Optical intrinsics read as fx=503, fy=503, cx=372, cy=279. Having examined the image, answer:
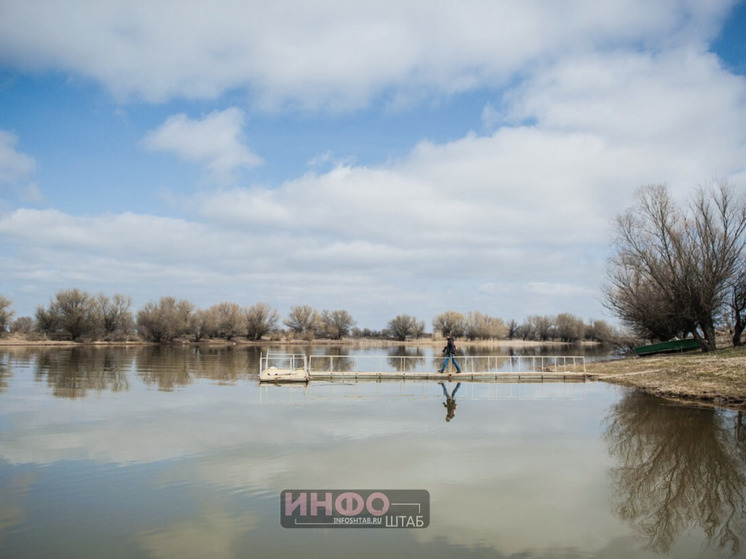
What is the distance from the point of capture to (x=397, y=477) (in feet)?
29.6

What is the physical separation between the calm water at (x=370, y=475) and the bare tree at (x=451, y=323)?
242 ft

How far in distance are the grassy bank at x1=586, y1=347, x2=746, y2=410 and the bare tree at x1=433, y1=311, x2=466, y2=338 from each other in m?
63.3

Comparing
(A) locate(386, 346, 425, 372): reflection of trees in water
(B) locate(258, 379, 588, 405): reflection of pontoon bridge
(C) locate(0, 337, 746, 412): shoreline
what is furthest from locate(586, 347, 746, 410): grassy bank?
(A) locate(386, 346, 425, 372): reflection of trees in water

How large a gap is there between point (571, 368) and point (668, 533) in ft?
87.0

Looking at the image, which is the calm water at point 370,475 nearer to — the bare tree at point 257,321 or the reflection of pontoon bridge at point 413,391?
the reflection of pontoon bridge at point 413,391

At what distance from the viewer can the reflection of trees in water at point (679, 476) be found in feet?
23.6

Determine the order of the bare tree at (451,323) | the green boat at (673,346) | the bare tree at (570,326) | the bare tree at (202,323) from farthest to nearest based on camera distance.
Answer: the bare tree at (570,326) < the bare tree at (451,323) < the bare tree at (202,323) < the green boat at (673,346)

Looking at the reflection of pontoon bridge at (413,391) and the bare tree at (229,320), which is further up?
the bare tree at (229,320)

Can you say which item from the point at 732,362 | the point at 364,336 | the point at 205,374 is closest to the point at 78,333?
the point at 205,374

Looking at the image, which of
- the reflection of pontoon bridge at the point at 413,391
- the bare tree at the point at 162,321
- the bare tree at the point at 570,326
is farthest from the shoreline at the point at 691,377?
the bare tree at the point at 570,326

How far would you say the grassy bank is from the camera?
17.8 meters

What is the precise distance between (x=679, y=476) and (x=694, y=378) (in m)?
13.8

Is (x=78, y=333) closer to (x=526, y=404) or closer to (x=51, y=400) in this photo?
(x=51, y=400)

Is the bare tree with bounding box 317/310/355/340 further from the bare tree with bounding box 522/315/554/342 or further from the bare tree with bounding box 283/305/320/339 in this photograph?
the bare tree with bounding box 522/315/554/342
